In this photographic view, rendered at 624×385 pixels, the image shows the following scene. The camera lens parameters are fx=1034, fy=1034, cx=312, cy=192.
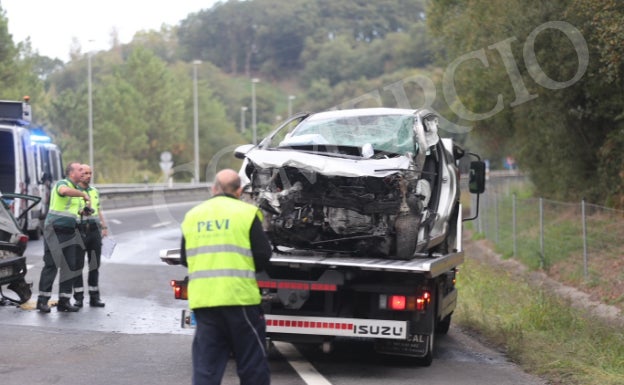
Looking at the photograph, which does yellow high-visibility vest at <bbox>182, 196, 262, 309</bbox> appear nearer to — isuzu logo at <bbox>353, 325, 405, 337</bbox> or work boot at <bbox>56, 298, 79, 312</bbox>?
isuzu logo at <bbox>353, 325, 405, 337</bbox>

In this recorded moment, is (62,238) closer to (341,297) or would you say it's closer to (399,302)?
(341,297)

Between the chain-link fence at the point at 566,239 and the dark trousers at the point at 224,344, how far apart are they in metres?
9.37

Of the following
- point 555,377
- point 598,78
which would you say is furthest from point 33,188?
point 555,377

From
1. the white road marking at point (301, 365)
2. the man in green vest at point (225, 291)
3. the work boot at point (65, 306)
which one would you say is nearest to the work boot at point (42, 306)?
the work boot at point (65, 306)

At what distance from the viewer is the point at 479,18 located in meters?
23.5

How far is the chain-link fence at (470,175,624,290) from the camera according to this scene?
54.5ft

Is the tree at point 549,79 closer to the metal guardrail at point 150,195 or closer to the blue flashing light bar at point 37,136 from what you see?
the blue flashing light bar at point 37,136

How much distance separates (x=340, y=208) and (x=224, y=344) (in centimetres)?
304

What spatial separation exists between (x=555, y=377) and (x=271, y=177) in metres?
3.15

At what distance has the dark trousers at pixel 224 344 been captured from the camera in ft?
21.6

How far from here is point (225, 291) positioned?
6586 millimetres

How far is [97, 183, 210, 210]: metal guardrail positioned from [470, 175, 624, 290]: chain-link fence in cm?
1499

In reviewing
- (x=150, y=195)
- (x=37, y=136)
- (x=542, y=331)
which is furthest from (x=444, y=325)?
(x=150, y=195)

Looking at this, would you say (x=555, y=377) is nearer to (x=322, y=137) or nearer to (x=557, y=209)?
(x=322, y=137)
